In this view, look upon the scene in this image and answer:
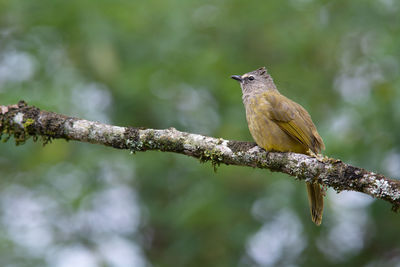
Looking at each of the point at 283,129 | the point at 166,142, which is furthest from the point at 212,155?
the point at 283,129

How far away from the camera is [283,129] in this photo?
487 cm

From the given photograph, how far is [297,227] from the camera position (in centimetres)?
650

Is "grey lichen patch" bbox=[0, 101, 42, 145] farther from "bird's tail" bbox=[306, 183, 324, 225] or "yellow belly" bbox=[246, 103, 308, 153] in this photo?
"bird's tail" bbox=[306, 183, 324, 225]

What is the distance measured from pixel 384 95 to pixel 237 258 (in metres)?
2.76

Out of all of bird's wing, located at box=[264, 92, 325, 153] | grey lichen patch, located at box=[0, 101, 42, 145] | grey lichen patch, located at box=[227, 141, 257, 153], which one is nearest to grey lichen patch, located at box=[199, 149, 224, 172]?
grey lichen patch, located at box=[227, 141, 257, 153]

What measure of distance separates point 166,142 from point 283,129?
4.40ft

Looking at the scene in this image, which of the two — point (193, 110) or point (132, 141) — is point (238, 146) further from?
point (193, 110)

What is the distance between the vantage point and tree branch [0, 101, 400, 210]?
3.78 m

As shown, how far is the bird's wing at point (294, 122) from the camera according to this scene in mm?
4840

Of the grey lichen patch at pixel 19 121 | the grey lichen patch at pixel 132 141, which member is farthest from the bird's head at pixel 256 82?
the grey lichen patch at pixel 19 121

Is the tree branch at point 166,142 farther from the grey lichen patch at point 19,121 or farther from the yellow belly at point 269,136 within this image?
the yellow belly at point 269,136

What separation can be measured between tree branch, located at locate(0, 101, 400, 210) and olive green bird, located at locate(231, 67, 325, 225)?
308 millimetres

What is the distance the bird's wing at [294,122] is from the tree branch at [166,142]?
2.63 feet

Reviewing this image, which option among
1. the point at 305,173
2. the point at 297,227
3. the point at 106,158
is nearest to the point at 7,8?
the point at 106,158
